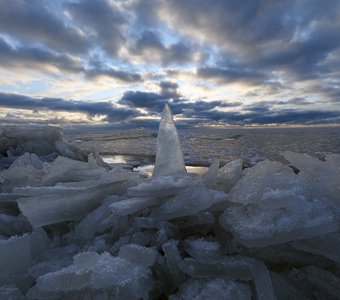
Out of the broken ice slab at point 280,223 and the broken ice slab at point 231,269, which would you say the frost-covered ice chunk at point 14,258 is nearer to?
the broken ice slab at point 231,269

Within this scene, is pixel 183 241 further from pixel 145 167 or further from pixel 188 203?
pixel 145 167

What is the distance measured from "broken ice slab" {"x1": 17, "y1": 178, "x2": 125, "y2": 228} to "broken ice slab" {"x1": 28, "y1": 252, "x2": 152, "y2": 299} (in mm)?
778

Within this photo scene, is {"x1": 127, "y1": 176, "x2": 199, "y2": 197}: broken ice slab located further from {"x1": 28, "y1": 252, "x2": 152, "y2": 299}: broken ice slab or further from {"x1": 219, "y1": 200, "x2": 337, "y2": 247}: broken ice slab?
{"x1": 28, "y1": 252, "x2": 152, "y2": 299}: broken ice slab

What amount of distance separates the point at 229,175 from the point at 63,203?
151 cm

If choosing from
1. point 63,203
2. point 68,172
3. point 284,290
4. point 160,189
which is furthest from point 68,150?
point 284,290

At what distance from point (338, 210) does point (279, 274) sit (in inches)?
24.3

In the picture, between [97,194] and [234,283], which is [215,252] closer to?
[234,283]

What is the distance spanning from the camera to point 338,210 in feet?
6.29

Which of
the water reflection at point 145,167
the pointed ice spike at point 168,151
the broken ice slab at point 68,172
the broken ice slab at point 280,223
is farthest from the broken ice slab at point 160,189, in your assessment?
the water reflection at point 145,167

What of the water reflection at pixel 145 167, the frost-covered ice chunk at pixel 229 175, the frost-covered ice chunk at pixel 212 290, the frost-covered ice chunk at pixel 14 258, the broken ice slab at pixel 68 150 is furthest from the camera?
the broken ice slab at pixel 68 150

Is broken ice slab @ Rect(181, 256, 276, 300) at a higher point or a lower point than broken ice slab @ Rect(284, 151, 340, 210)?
lower

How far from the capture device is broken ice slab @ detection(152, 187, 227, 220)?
6.51ft

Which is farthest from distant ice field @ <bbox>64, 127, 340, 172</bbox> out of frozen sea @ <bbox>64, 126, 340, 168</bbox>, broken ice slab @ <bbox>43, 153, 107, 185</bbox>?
broken ice slab @ <bbox>43, 153, 107, 185</bbox>

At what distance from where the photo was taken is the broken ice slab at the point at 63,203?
7.40ft
